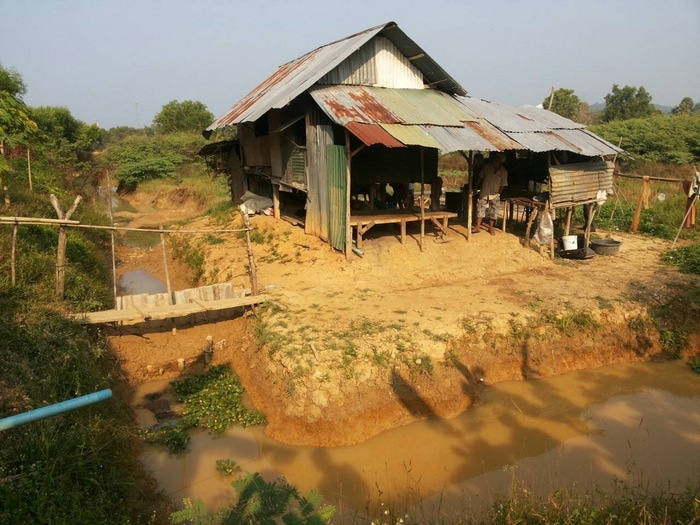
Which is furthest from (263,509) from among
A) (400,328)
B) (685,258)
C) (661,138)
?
(661,138)

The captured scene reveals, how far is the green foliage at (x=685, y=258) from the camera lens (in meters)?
10.4

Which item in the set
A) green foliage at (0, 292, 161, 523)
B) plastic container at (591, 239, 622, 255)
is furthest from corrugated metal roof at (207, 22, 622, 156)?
green foliage at (0, 292, 161, 523)

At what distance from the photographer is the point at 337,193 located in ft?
33.3

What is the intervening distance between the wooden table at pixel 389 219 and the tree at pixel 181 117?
34.2 m

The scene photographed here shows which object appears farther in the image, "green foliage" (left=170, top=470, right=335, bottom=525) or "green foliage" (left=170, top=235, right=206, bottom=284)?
"green foliage" (left=170, top=235, right=206, bottom=284)

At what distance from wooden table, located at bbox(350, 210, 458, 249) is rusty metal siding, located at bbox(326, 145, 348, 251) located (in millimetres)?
354

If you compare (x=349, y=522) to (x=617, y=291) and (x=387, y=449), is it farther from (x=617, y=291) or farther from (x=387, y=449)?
(x=617, y=291)

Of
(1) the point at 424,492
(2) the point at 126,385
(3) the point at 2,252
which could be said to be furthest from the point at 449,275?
(3) the point at 2,252

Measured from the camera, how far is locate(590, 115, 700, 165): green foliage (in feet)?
78.5

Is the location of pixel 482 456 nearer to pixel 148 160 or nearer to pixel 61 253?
pixel 61 253

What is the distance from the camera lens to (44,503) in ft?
12.3

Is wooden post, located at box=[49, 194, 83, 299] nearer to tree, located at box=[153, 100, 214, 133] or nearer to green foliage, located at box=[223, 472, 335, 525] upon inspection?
green foliage, located at box=[223, 472, 335, 525]

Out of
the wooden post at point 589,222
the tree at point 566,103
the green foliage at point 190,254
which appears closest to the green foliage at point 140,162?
the green foliage at point 190,254

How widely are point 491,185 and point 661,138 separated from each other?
20.3 meters
